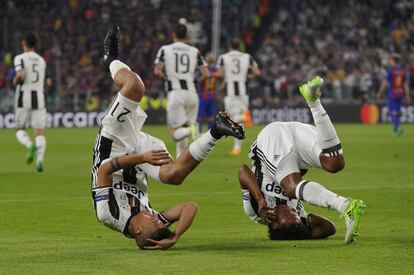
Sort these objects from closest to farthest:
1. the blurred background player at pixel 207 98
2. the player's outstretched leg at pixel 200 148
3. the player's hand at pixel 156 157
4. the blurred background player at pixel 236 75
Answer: the player's outstretched leg at pixel 200 148
the player's hand at pixel 156 157
the blurred background player at pixel 236 75
the blurred background player at pixel 207 98

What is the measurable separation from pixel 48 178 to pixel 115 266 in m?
9.60

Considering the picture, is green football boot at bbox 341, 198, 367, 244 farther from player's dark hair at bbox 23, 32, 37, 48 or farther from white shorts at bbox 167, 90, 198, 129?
white shorts at bbox 167, 90, 198, 129

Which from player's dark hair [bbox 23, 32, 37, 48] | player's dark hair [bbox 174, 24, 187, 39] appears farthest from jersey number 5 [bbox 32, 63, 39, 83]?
player's dark hair [bbox 174, 24, 187, 39]

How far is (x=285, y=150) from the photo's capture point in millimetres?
10625

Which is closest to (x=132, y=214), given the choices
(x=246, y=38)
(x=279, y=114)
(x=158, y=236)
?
(x=158, y=236)

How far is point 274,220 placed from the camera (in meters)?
10.5

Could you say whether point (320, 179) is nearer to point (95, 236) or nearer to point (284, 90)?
point (95, 236)

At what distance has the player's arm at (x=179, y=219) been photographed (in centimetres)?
977

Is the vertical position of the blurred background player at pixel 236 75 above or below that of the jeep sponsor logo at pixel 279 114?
above

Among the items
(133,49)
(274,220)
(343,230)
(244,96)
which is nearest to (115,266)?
(274,220)

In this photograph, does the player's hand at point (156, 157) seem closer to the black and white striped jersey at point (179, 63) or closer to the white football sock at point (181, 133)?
the white football sock at point (181, 133)

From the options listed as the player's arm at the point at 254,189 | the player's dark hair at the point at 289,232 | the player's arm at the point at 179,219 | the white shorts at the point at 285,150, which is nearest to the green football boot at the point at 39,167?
the white shorts at the point at 285,150

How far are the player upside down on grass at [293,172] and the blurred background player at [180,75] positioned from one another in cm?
1011

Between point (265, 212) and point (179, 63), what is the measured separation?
36.2ft
